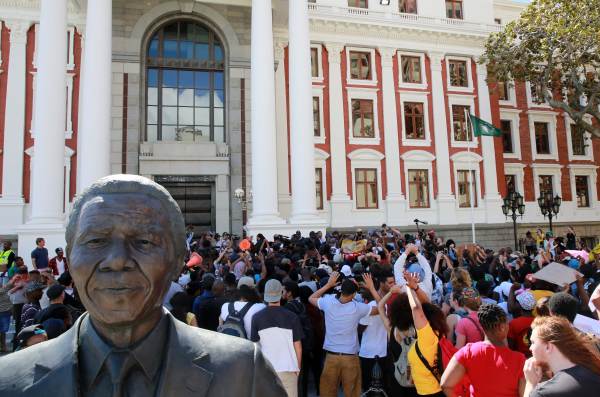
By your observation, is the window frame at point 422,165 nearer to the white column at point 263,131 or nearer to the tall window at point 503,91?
the tall window at point 503,91

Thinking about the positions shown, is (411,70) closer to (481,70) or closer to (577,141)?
(481,70)

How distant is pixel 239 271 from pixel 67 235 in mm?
8080

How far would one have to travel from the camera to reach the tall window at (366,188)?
85.5 feet

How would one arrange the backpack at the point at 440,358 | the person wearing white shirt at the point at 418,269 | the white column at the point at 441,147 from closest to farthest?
the backpack at the point at 440,358, the person wearing white shirt at the point at 418,269, the white column at the point at 441,147

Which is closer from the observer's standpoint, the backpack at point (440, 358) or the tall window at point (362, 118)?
the backpack at point (440, 358)

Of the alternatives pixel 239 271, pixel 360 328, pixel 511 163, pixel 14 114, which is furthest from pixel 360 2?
pixel 360 328

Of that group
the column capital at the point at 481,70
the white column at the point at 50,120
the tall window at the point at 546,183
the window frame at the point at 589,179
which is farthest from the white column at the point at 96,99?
the window frame at the point at 589,179

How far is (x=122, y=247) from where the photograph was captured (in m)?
1.07

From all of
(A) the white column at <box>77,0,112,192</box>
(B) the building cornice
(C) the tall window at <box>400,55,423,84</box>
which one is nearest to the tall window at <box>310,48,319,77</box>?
(B) the building cornice

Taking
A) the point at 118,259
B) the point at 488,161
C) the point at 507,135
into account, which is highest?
the point at 507,135

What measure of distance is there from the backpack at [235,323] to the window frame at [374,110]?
21.7 meters

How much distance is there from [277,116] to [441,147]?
10108 mm

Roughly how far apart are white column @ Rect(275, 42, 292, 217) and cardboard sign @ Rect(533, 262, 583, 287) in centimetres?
1794

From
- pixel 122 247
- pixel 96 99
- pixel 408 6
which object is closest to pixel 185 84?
pixel 96 99
